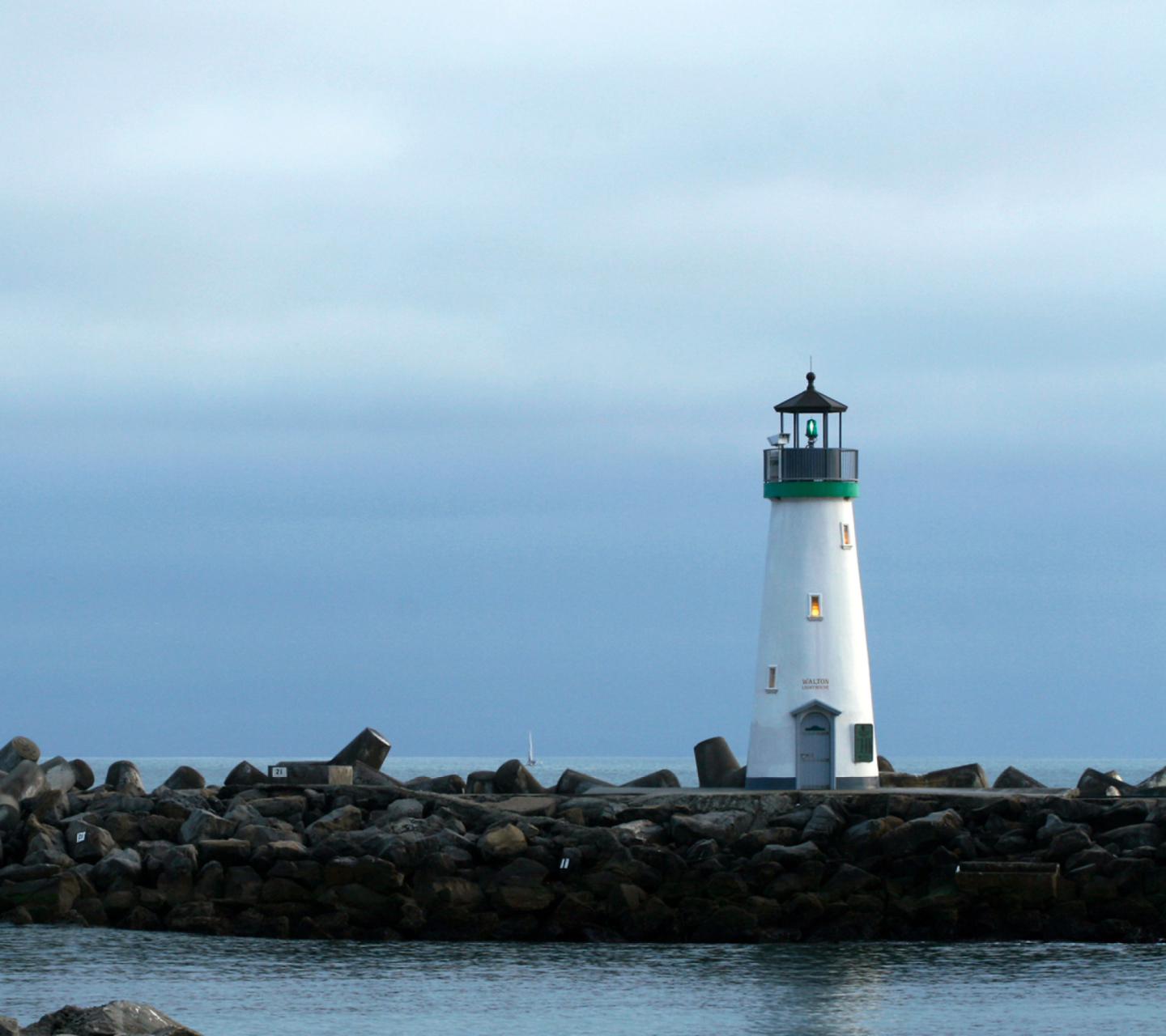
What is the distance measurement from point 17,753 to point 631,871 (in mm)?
12026

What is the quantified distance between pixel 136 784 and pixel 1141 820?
15.1 meters

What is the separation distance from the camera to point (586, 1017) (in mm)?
18969

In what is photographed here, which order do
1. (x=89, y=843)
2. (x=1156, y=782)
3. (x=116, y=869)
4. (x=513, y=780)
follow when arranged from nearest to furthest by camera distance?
(x=116, y=869) < (x=89, y=843) < (x=1156, y=782) < (x=513, y=780)

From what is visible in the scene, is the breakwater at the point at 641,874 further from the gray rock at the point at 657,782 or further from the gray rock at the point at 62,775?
the gray rock at the point at 657,782

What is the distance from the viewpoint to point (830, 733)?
26.7 m

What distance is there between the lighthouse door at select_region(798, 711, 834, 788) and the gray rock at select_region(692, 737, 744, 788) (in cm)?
238

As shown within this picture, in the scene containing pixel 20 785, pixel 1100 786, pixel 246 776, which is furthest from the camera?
pixel 1100 786

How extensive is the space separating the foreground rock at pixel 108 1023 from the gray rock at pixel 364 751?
14.6 metres

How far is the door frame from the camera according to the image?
26.6 metres

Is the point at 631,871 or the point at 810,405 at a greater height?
the point at 810,405

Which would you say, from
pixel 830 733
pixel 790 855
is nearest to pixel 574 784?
pixel 830 733

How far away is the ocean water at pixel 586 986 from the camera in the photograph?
733 inches

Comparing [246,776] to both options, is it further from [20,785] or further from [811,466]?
[811,466]

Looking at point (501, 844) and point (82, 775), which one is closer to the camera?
point (501, 844)
